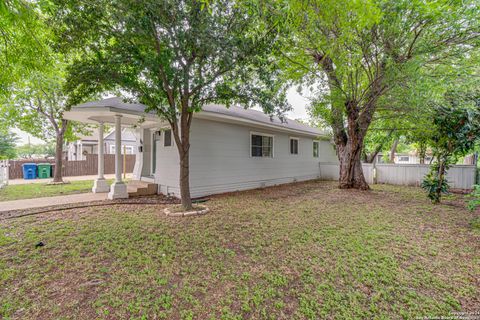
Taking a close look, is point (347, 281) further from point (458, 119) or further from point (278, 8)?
point (458, 119)

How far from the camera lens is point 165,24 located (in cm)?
390

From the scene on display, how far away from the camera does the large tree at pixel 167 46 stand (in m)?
3.68

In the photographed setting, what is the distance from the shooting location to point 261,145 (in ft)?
31.6

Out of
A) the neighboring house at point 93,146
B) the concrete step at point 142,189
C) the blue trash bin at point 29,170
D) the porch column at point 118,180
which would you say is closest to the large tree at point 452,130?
the concrete step at point 142,189

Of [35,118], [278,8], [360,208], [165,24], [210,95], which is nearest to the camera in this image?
[278,8]

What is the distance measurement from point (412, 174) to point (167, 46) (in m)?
11.9

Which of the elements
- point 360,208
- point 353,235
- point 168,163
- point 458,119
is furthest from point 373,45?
point 168,163

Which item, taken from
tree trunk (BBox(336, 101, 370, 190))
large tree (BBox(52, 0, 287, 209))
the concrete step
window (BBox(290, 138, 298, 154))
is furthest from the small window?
tree trunk (BBox(336, 101, 370, 190))

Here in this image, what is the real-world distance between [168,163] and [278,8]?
18.2 feet

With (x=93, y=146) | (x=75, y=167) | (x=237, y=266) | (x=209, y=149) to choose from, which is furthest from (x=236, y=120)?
(x=93, y=146)

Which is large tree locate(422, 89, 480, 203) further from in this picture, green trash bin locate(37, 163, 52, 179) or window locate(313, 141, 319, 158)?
green trash bin locate(37, 163, 52, 179)

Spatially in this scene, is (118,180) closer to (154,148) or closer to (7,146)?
(154,148)

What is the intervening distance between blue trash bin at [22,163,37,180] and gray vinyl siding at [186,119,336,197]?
36.6ft

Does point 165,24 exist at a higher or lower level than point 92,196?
higher
